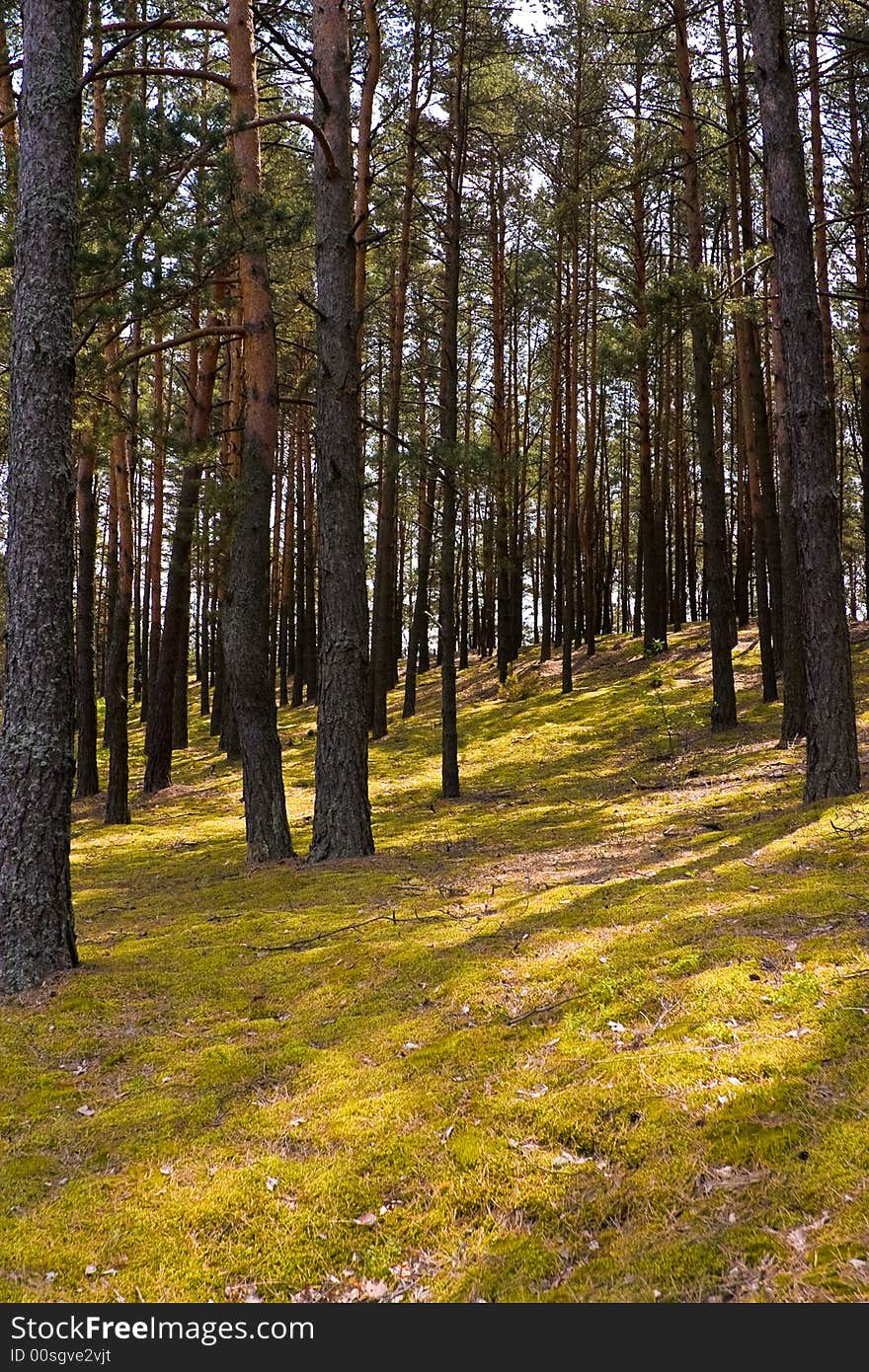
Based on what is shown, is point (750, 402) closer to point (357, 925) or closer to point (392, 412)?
point (392, 412)

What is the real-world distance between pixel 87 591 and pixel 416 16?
10926 mm

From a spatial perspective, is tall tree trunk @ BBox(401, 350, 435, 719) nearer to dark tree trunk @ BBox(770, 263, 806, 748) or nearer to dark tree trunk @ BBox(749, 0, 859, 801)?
dark tree trunk @ BBox(770, 263, 806, 748)

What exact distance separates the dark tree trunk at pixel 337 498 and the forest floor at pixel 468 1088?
115 cm

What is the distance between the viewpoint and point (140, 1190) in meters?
3.31

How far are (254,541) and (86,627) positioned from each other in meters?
7.92

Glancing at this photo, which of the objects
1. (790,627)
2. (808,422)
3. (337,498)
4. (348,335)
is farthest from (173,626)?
(808,422)

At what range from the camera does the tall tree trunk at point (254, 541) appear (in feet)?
30.3

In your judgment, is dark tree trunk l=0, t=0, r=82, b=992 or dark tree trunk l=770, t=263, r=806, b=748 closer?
dark tree trunk l=0, t=0, r=82, b=992

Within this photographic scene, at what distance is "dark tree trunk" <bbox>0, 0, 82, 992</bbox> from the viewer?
5.30 metres

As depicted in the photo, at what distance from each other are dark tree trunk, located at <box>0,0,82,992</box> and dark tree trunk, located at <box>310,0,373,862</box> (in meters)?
3.42

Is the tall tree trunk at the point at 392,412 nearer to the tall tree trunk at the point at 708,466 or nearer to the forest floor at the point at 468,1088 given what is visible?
the tall tree trunk at the point at 708,466

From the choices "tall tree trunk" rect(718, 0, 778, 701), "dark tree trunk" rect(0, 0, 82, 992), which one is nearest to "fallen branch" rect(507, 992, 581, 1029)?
"dark tree trunk" rect(0, 0, 82, 992)

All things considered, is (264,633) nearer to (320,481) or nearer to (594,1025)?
(320,481)

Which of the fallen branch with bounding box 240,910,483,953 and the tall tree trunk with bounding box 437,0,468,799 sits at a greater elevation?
the tall tree trunk with bounding box 437,0,468,799
